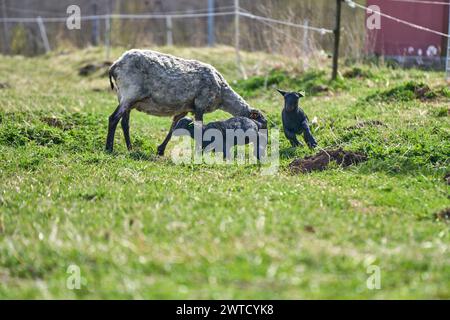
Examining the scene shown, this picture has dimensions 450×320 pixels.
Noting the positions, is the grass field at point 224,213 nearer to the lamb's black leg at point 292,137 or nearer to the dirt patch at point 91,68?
the lamb's black leg at point 292,137

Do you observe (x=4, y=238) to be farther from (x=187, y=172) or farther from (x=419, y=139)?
(x=419, y=139)

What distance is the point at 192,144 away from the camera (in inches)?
389

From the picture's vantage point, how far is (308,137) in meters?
9.15

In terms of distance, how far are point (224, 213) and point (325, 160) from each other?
8.48 ft

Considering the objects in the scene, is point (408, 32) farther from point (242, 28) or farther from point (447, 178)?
point (447, 178)

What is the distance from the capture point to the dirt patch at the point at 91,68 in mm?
18172

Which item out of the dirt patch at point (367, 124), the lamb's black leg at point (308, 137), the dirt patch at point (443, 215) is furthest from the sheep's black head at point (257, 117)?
the dirt patch at point (443, 215)

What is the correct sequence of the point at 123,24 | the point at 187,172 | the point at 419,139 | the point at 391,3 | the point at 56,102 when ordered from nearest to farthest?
1. the point at 187,172
2. the point at 419,139
3. the point at 56,102
4. the point at 391,3
5. the point at 123,24

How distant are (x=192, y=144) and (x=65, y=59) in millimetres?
12184

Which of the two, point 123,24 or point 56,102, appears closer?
point 56,102

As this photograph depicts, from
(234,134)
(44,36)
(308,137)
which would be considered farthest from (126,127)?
(44,36)

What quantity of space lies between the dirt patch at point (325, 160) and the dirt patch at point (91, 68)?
10844 mm
